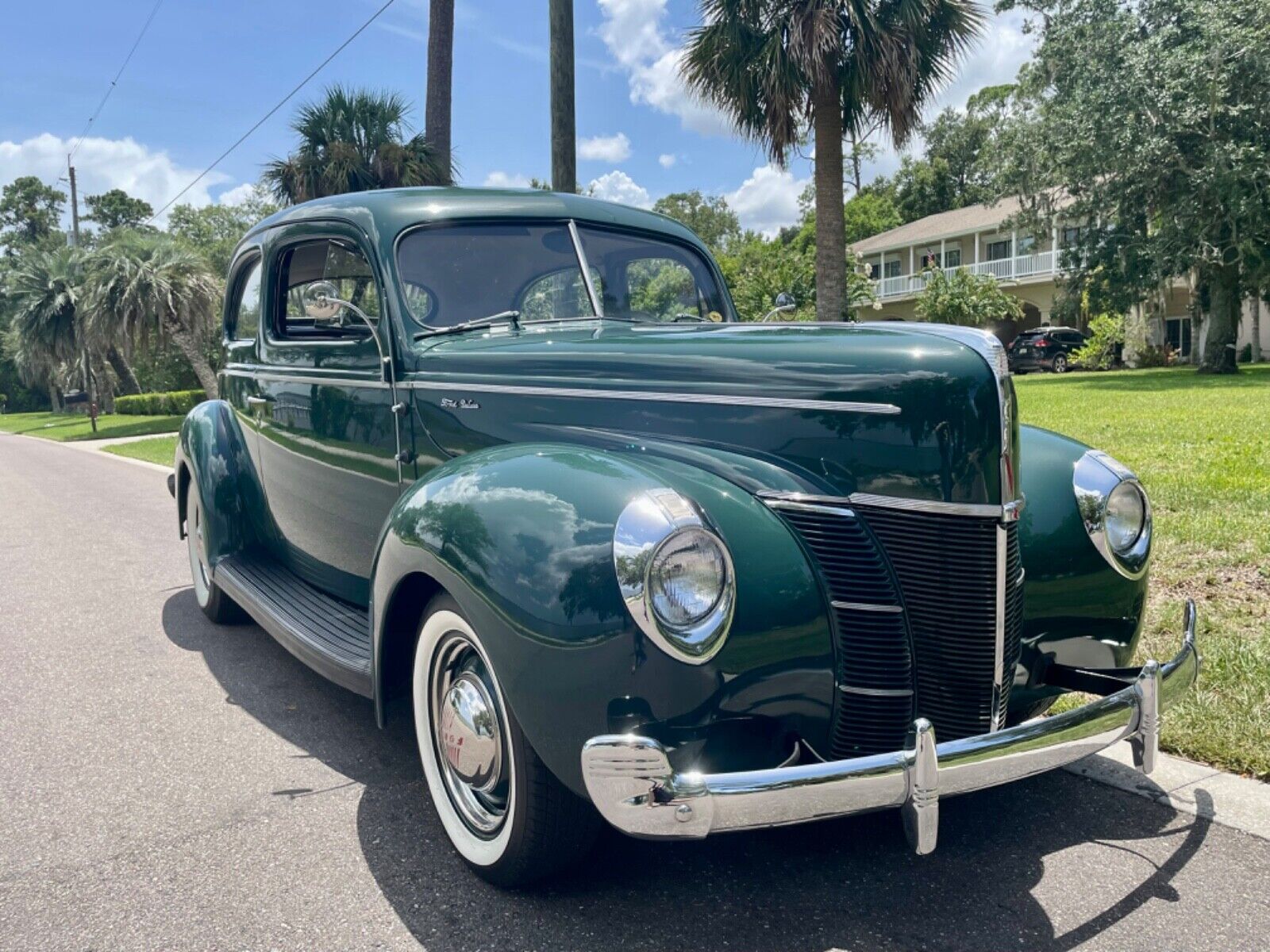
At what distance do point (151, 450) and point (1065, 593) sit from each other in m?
19.0

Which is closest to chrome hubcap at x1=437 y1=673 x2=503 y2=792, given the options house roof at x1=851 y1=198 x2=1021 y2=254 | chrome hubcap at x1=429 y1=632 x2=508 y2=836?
chrome hubcap at x1=429 y1=632 x2=508 y2=836

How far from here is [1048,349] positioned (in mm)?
28594

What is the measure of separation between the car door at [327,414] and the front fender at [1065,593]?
206 centimetres

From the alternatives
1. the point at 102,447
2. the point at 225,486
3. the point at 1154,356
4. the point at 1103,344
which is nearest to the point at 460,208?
the point at 225,486

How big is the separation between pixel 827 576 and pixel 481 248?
195cm

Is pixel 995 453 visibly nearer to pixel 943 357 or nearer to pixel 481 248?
pixel 943 357

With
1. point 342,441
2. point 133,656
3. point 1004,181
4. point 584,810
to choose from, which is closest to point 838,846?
point 584,810

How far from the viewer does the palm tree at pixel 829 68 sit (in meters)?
12.6

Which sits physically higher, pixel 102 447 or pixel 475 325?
pixel 475 325

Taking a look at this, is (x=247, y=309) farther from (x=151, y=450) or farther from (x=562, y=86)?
(x=151, y=450)

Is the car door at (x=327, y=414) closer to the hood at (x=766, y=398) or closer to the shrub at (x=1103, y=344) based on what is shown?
the hood at (x=766, y=398)

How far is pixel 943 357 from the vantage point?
2.38 metres

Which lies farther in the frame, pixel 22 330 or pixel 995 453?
pixel 22 330

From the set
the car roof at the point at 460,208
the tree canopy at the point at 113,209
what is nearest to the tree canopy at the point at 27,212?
the tree canopy at the point at 113,209
